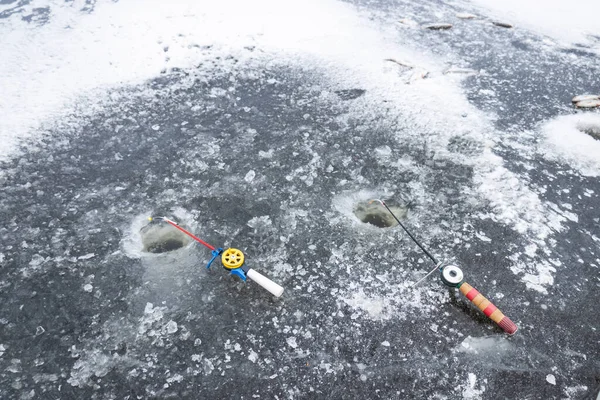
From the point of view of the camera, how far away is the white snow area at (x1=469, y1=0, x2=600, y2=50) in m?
4.77

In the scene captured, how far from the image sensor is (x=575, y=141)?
10.3 feet

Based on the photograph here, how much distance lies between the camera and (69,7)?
457 centimetres

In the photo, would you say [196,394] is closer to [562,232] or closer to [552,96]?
[562,232]

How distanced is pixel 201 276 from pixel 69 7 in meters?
4.08

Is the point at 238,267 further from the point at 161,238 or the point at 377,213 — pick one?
the point at 377,213

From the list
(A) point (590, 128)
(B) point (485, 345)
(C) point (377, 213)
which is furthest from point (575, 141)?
(B) point (485, 345)

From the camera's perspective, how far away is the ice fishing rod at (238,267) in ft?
6.63

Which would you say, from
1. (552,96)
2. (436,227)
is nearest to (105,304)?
(436,227)

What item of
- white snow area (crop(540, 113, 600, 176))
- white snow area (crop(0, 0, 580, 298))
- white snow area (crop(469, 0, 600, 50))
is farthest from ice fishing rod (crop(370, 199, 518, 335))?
white snow area (crop(469, 0, 600, 50))

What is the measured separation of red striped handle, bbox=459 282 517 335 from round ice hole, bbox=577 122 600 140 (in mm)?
2169

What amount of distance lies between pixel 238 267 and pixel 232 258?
57 millimetres

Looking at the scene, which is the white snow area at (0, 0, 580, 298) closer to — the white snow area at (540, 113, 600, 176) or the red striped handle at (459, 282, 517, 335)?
the white snow area at (540, 113, 600, 176)

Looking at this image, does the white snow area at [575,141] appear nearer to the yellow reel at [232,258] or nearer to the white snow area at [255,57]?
the white snow area at [255,57]

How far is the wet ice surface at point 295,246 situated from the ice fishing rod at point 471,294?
0.25ft
